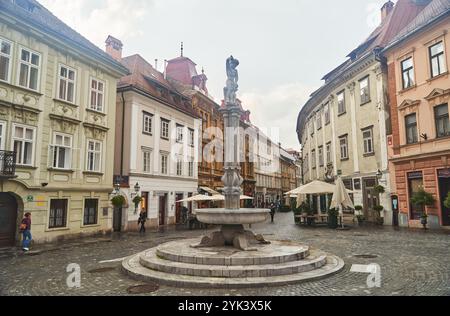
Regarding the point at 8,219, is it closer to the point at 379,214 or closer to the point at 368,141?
the point at 379,214

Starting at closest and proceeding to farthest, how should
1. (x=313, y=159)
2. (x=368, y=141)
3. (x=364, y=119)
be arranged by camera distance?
(x=368, y=141)
(x=364, y=119)
(x=313, y=159)

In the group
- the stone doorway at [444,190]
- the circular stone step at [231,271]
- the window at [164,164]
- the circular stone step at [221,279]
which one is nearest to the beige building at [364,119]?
the stone doorway at [444,190]

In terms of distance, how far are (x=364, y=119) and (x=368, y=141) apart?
172 cm

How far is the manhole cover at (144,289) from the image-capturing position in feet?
22.9

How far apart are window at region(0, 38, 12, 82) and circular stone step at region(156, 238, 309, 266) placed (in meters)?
11.9

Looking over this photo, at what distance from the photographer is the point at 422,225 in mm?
19406

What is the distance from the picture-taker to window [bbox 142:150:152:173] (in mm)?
25859

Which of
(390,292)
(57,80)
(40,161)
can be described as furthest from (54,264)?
(57,80)

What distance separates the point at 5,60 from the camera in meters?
15.3

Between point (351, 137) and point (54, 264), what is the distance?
2281 centimetres

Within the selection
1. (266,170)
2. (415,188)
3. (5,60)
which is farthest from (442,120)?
(266,170)

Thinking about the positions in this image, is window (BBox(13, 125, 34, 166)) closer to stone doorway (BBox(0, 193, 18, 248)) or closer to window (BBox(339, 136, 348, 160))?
stone doorway (BBox(0, 193, 18, 248))
